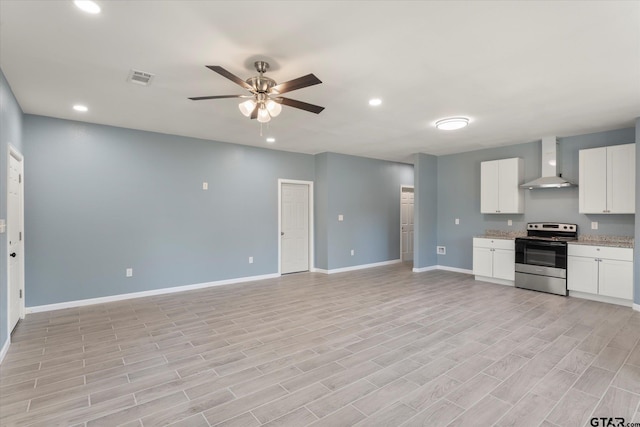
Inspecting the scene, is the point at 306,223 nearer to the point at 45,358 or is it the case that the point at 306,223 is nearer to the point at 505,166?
the point at 505,166

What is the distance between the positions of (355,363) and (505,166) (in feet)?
16.4

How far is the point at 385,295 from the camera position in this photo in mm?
5059

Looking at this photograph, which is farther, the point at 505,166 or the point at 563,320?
the point at 505,166

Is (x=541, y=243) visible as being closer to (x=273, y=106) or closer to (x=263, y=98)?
(x=273, y=106)

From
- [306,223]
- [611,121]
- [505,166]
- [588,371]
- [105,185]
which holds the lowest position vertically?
[588,371]

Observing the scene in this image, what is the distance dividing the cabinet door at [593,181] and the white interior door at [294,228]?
16.1 feet

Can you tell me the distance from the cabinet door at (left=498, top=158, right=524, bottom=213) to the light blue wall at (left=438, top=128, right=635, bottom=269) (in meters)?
0.19

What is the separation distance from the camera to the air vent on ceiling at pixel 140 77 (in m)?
2.98

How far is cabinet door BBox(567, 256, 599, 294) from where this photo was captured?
4.71 metres

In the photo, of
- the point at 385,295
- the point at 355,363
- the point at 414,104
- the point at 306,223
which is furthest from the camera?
the point at 306,223

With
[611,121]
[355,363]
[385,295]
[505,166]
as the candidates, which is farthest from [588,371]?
[505,166]

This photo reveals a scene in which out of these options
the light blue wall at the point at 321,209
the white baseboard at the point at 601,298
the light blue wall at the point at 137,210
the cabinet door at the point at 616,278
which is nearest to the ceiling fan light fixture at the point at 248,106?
the light blue wall at the point at 137,210

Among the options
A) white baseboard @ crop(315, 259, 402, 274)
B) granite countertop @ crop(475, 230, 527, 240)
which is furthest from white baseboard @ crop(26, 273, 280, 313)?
granite countertop @ crop(475, 230, 527, 240)

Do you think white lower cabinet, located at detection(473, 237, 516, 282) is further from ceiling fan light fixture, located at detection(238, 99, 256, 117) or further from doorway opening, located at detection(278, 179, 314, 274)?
ceiling fan light fixture, located at detection(238, 99, 256, 117)
